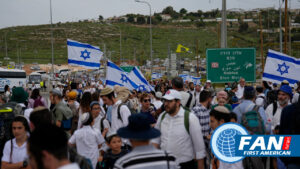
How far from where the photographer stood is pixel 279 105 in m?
7.00

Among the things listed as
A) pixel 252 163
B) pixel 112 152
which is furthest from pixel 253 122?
pixel 112 152

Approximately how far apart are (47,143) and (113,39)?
442 ft

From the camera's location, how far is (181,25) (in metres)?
171

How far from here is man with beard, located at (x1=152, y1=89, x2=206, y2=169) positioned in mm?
5035

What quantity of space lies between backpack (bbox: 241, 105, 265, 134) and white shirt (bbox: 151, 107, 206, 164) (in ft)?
3.33

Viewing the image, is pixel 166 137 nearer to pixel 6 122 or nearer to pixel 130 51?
pixel 6 122

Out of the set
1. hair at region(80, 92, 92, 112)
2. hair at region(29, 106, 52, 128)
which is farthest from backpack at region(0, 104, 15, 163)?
hair at region(29, 106, 52, 128)

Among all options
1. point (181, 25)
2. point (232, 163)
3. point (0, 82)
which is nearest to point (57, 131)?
point (232, 163)

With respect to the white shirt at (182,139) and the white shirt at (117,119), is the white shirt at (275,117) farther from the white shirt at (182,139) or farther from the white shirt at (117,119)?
the white shirt at (117,119)

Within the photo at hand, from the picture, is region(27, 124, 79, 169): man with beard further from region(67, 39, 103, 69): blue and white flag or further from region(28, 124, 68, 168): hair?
region(67, 39, 103, 69): blue and white flag

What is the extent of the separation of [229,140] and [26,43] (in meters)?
130

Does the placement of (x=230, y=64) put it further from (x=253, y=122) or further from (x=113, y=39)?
(x=113, y=39)

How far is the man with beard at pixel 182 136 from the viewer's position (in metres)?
5.04

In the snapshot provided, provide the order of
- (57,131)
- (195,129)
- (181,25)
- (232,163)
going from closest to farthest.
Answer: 1. (57,131)
2. (195,129)
3. (232,163)
4. (181,25)
